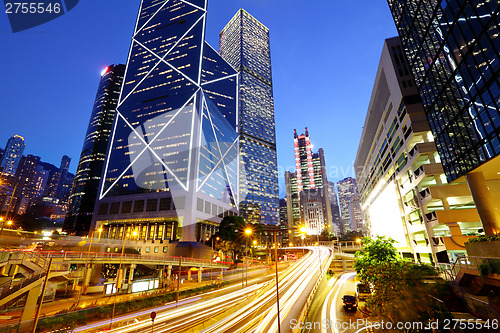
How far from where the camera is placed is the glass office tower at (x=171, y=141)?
104375 mm

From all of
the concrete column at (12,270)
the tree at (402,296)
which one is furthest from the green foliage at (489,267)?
the concrete column at (12,270)

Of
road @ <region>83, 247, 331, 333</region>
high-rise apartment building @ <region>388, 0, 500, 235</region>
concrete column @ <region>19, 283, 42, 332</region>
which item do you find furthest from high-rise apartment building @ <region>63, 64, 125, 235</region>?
high-rise apartment building @ <region>388, 0, 500, 235</region>

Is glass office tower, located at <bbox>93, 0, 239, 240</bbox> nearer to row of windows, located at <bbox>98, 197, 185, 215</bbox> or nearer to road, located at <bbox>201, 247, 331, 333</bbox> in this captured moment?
row of windows, located at <bbox>98, 197, 185, 215</bbox>

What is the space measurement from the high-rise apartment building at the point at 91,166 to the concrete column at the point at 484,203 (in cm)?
18208

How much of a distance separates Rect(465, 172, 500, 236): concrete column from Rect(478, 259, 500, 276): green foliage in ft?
42.6

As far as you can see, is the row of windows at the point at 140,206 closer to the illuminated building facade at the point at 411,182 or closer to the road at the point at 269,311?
the road at the point at 269,311

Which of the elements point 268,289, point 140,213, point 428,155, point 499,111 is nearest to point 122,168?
point 140,213

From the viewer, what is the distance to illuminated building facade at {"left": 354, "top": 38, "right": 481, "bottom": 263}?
1379 inches

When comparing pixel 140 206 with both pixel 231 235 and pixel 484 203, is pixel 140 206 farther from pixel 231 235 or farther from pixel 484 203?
pixel 484 203

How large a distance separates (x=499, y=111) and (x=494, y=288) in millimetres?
15831

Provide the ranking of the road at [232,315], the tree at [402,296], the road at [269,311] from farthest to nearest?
1. the road at [232,315]
2. the road at [269,311]
3. the tree at [402,296]

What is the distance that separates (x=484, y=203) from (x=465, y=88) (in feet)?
42.8

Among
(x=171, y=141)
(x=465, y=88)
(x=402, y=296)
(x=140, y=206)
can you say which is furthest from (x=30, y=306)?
(x=171, y=141)

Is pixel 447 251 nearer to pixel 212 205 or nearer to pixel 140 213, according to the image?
pixel 212 205
